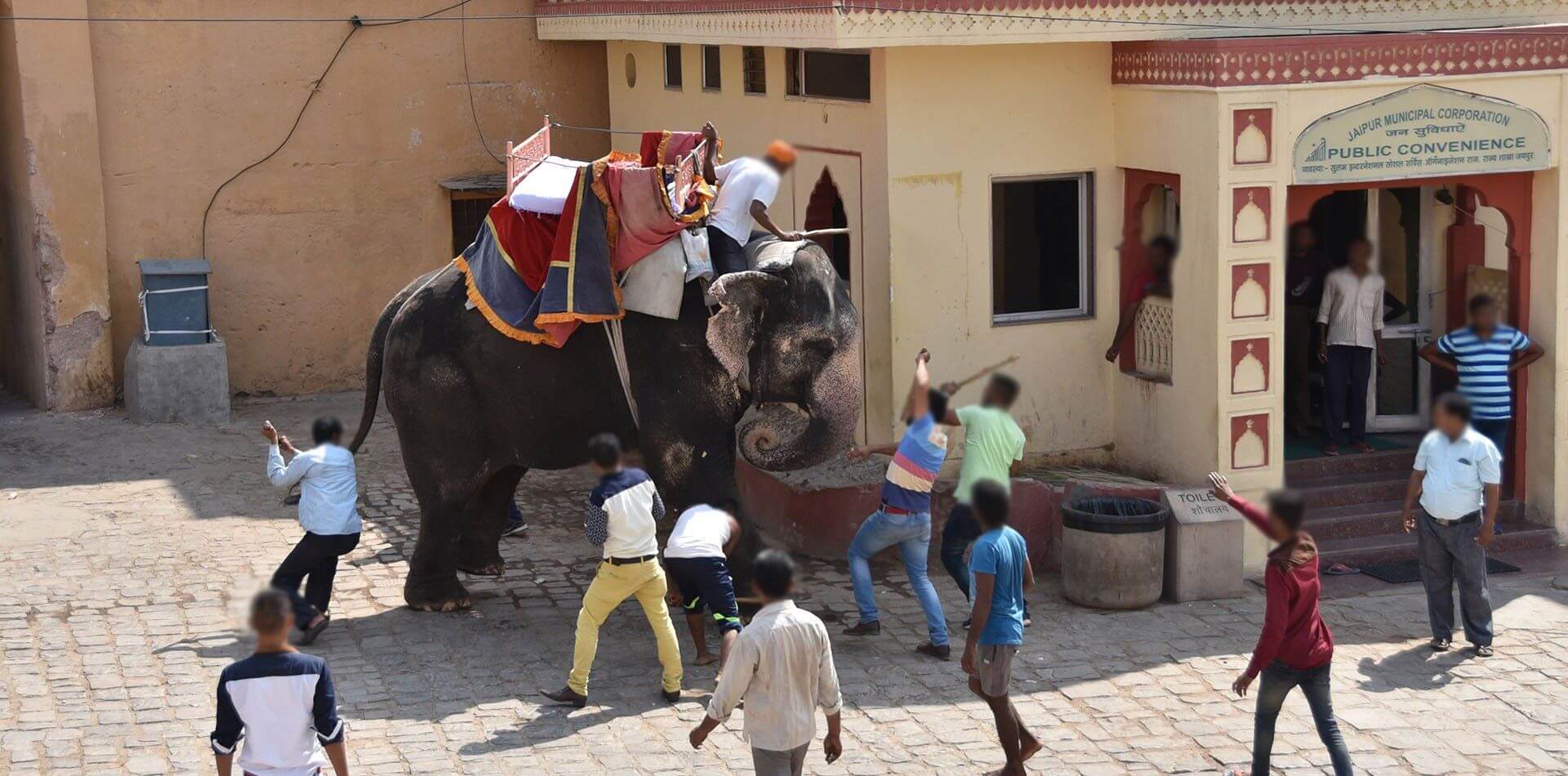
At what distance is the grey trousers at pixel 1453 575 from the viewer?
9.69 m

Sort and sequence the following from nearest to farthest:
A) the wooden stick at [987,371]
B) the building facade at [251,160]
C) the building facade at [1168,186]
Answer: the building facade at [1168,186] → the wooden stick at [987,371] → the building facade at [251,160]

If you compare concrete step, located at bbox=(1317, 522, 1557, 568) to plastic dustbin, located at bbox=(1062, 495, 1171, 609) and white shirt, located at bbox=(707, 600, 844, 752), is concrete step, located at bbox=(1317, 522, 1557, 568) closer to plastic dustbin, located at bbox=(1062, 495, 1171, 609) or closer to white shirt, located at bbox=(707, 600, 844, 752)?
plastic dustbin, located at bbox=(1062, 495, 1171, 609)

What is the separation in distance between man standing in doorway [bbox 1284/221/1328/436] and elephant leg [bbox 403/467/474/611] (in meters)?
5.56

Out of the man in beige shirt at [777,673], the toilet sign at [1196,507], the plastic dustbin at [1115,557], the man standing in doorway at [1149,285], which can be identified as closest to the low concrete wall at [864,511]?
the toilet sign at [1196,507]

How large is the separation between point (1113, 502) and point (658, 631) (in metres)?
3.17

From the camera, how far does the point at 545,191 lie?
10047mm

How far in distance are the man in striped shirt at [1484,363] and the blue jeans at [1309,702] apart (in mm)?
4049

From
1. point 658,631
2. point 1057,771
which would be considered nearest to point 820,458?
point 658,631

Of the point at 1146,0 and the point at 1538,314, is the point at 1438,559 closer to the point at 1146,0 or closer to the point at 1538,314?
the point at 1538,314

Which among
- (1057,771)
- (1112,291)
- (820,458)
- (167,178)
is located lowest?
(1057,771)

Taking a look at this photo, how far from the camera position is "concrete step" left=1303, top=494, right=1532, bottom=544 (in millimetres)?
11438

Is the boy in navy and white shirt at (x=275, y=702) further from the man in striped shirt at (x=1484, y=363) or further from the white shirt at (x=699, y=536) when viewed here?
the man in striped shirt at (x=1484, y=363)

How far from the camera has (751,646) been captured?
6848mm

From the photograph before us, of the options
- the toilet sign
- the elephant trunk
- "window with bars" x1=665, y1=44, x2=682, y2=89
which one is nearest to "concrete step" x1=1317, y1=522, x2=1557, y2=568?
the toilet sign
